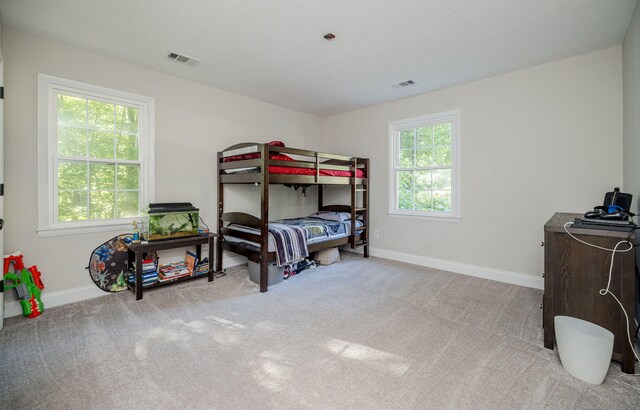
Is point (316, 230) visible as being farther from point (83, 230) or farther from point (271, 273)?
point (83, 230)

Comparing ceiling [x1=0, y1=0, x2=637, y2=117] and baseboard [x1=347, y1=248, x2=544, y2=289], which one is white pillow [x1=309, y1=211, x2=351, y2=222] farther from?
ceiling [x1=0, y1=0, x2=637, y2=117]

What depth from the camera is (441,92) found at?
3.80 m

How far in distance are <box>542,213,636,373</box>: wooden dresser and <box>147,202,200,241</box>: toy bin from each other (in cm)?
320

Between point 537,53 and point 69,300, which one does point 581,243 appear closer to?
point 537,53

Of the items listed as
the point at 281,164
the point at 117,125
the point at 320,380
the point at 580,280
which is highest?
the point at 117,125

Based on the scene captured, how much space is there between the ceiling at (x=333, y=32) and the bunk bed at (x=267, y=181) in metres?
0.93

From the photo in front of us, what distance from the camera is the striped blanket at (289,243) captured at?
316cm

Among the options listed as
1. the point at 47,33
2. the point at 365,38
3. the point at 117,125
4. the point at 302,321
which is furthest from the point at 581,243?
the point at 47,33

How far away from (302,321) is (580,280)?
193cm

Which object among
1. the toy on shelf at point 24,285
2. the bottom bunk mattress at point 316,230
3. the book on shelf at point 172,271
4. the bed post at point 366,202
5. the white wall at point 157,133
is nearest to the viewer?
the toy on shelf at point 24,285

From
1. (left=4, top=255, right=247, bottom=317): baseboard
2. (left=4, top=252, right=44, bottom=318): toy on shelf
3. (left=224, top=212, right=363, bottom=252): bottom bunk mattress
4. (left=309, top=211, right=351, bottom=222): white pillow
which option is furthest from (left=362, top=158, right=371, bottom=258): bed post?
(left=4, top=252, right=44, bottom=318): toy on shelf

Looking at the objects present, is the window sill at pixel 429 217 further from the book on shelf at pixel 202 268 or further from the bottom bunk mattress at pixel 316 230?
the book on shelf at pixel 202 268

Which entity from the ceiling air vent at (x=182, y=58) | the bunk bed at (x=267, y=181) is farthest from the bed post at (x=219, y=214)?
the ceiling air vent at (x=182, y=58)

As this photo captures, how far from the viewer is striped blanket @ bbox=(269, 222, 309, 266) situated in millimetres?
3156
